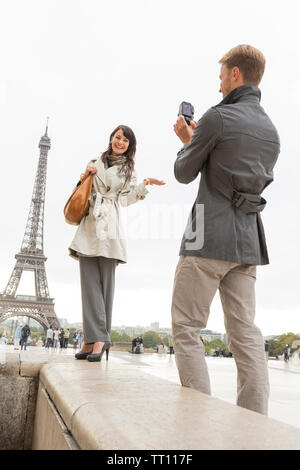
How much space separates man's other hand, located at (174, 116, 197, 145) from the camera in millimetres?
2145

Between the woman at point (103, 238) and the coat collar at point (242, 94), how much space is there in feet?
3.75

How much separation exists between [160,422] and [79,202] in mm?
2097

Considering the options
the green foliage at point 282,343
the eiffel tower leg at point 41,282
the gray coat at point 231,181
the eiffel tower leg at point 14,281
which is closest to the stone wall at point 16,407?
the gray coat at point 231,181

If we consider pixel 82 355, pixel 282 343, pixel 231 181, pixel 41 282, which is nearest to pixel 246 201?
Answer: pixel 231 181

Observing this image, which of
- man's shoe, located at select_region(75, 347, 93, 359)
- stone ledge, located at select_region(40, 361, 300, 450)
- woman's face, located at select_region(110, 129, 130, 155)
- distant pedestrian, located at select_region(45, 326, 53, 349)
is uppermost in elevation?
woman's face, located at select_region(110, 129, 130, 155)

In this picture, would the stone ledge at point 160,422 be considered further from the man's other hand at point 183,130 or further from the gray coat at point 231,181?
the man's other hand at point 183,130

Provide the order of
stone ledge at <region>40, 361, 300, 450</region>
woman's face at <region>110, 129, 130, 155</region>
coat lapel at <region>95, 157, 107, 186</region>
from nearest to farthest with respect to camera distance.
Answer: stone ledge at <region>40, 361, 300, 450</region>, coat lapel at <region>95, 157, 107, 186</region>, woman's face at <region>110, 129, 130, 155</region>

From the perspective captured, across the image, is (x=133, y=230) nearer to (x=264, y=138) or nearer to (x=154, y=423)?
(x=264, y=138)

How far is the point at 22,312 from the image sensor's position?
1337 inches

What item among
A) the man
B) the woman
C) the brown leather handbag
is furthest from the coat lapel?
the man

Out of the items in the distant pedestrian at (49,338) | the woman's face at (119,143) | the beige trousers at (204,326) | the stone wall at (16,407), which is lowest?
the distant pedestrian at (49,338)

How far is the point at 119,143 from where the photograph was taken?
3148 millimetres

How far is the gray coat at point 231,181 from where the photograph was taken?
1794mm

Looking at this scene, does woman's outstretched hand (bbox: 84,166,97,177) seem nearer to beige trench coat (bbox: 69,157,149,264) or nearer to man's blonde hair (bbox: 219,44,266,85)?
beige trench coat (bbox: 69,157,149,264)
